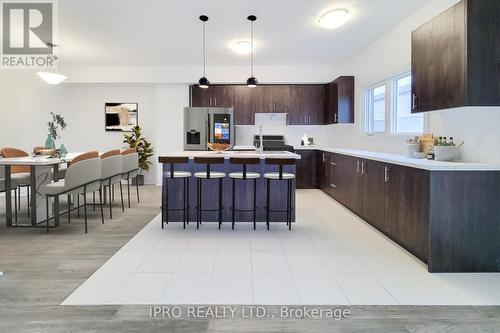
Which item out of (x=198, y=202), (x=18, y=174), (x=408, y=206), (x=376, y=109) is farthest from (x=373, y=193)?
(x=18, y=174)

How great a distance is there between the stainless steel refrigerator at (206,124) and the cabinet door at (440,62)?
4.70 meters

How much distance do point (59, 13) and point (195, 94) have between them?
378 cm

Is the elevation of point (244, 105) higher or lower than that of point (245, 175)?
higher

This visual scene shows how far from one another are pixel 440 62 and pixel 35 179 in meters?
4.79

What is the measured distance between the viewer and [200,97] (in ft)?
27.6

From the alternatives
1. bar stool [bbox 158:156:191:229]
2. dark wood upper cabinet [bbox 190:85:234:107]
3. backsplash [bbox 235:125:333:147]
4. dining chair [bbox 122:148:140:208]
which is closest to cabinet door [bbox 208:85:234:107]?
dark wood upper cabinet [bbox 190:85:234:107]

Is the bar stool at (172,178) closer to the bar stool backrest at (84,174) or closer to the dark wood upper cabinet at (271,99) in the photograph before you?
the bar stool backrest at (84,174)

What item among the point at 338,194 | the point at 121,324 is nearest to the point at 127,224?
the point at 121,324

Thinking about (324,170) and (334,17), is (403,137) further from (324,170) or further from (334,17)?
(324,170)

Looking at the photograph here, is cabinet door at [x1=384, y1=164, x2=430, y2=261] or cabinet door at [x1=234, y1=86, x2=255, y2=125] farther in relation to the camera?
cabinet door at [x1=234, y1=86, x2=255, y2=125]

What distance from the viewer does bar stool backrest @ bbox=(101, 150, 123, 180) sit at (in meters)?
5.31

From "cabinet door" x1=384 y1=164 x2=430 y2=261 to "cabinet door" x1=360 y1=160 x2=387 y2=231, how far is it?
16 cm

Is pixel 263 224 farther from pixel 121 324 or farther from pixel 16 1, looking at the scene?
pixel 16 1
